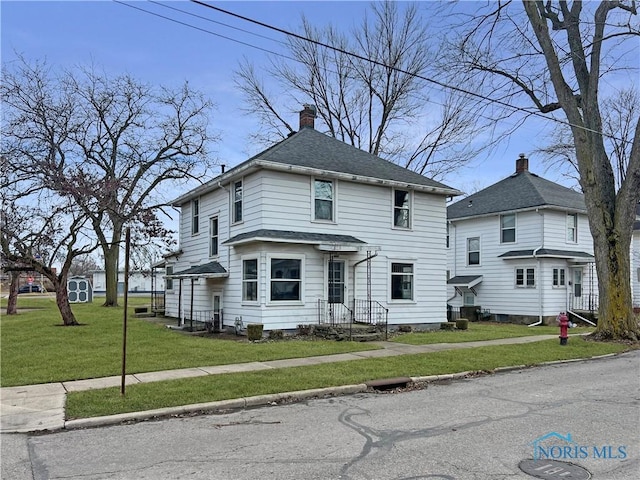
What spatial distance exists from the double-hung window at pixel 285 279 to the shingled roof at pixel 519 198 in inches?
528

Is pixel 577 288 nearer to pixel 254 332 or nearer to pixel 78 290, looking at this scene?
pixel 254 332

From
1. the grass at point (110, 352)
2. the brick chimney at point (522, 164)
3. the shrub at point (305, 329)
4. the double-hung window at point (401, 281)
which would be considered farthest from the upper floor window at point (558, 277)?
the grass at point (110, 352)

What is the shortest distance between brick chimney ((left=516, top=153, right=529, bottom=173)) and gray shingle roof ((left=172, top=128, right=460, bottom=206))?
11205 millimetres

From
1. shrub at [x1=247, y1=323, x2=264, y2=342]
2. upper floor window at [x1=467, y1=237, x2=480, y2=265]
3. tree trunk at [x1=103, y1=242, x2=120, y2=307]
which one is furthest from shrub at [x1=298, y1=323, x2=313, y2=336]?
tree trunk at [x1=103, y1=242, x2=120, y2=307]

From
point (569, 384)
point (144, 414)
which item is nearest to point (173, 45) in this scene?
point (144, 414)

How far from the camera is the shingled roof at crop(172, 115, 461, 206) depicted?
1603cm

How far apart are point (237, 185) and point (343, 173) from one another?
369 centimetres

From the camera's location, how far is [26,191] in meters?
21.0

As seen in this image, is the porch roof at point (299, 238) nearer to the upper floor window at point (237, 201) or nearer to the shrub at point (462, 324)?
the upper floor window at point (237, 201)

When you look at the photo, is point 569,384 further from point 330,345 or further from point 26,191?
point 26,191

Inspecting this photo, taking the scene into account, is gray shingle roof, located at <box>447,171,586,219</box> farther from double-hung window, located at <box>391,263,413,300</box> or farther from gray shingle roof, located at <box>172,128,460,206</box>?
double-hung window, located at <box>391,263,413,300</box>

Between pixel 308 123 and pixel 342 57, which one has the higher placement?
pixel 342 57

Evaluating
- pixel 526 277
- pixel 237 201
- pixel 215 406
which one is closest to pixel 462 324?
pixel 526 277
